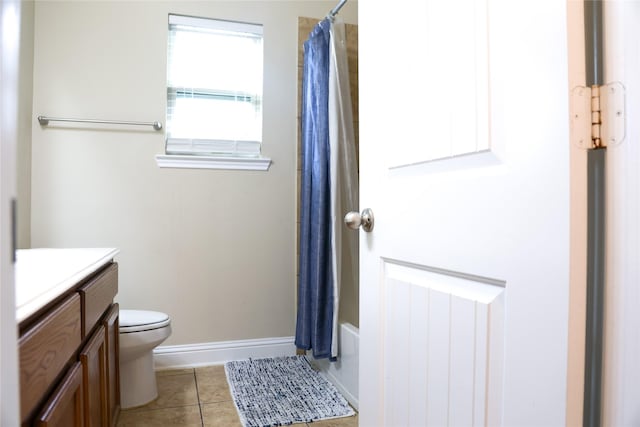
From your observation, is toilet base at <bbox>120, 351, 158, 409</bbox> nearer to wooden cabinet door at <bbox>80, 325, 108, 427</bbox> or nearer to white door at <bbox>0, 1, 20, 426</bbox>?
wooden cabinet door at <bbox>80, 325, 108, 427</bbox>

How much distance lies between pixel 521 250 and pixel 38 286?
0.91 m

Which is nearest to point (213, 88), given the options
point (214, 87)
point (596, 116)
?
point (214, 87)

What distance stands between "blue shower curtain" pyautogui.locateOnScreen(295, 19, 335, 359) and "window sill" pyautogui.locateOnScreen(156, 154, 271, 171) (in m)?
0.38

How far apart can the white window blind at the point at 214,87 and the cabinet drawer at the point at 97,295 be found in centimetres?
114

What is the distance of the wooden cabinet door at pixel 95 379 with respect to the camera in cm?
114

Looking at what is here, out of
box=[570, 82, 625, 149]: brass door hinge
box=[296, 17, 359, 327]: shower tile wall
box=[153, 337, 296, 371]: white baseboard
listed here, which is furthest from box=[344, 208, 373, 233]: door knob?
box=[153, 337, 296, 371]: white baseboard

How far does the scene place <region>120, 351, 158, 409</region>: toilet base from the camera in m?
2.02

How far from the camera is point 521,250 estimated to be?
0.67 m

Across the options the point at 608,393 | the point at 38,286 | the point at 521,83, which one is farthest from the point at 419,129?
the point at 38,286

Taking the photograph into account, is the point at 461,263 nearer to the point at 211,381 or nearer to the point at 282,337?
the point at 211,381

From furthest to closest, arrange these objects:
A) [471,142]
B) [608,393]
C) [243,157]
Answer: [243,157] < [471,142] < [608,393]

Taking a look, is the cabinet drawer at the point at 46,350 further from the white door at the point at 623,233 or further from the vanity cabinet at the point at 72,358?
the white door at the point at 623,233

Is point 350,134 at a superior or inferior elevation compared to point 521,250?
superior

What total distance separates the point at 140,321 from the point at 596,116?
203cm
